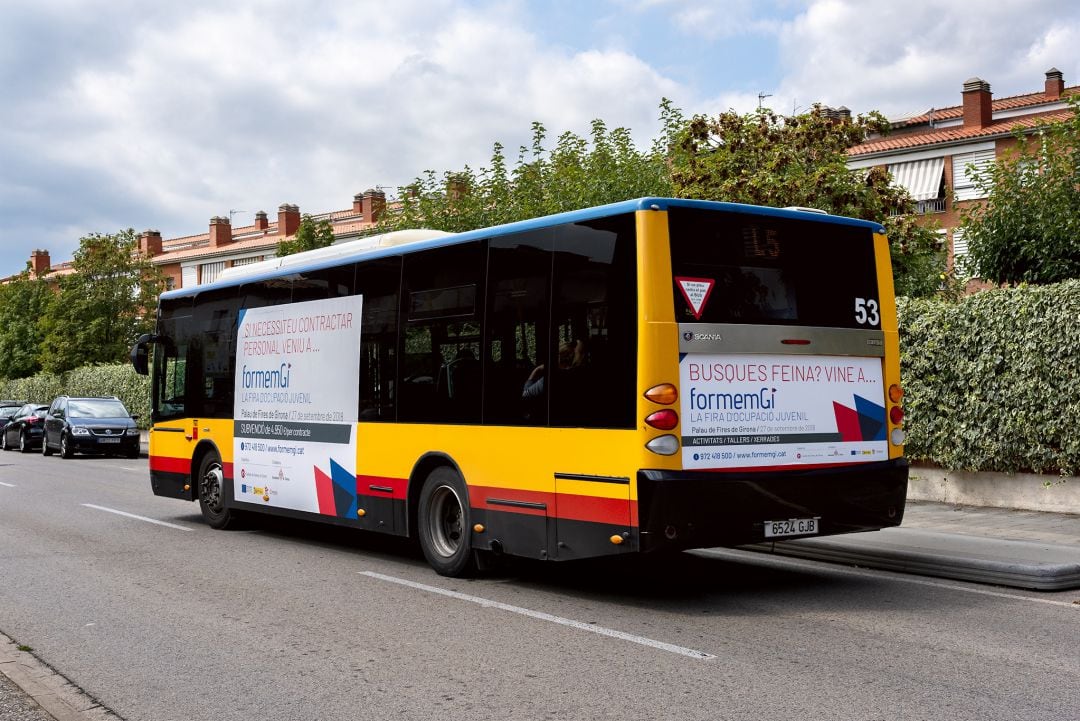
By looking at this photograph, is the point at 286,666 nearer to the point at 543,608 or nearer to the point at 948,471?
the point at 543,608

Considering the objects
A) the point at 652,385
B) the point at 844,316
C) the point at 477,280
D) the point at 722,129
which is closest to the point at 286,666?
the point at 652,385

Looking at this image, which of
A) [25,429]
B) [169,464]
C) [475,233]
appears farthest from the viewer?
[25,429]

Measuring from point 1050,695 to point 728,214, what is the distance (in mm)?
4030

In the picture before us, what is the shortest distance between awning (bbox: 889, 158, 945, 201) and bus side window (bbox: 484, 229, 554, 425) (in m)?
40.5

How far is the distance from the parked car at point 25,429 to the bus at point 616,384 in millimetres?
27579

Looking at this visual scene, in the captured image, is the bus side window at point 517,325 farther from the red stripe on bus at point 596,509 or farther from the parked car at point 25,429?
the parked car at point 25,429

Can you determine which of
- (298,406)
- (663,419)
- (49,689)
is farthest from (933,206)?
(49,689)

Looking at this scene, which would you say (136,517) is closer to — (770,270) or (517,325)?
(517,325)

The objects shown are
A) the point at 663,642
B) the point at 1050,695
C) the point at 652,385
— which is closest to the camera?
the point at 1050,695

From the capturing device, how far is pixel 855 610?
818 centimetres

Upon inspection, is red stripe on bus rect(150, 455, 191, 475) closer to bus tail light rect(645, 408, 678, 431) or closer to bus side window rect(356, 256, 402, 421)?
bus side window rect(356, 256, 402, 421)

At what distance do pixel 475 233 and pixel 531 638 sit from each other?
12.1 feet

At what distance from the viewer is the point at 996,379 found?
559 inches

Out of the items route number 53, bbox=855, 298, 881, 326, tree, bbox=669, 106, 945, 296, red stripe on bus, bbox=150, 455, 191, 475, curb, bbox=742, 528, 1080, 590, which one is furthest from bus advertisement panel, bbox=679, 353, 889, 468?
tree, bbox=669, 106, 945, 296
